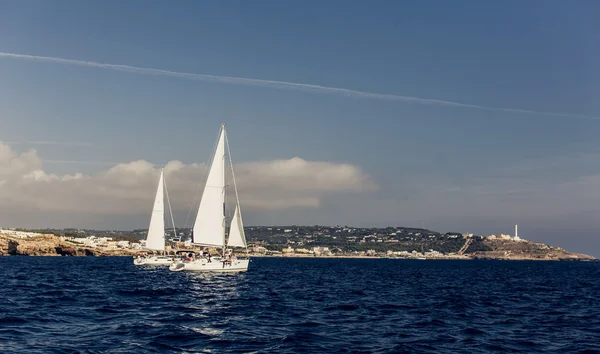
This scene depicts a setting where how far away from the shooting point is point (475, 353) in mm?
26391

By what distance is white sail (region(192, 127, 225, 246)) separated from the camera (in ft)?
269

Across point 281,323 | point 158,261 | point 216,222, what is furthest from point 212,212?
point 281,323

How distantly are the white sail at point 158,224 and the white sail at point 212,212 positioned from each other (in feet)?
114

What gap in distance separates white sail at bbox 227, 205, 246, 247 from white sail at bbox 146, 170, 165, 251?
36.2m

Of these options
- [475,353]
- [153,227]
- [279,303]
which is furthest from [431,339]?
[153,227]

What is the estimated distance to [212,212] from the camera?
82125mm

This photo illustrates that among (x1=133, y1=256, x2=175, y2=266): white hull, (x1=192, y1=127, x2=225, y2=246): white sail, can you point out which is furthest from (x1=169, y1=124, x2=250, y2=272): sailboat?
(x1=133, y1=256, x2=175, y2=266): white hull

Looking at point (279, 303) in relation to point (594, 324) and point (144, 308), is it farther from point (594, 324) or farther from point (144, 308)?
point (594, 324)

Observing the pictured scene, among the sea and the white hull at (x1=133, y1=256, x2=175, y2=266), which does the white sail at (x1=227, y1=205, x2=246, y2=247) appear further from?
the white hull at (x1=133, y1=256, x2=175, y2=266)

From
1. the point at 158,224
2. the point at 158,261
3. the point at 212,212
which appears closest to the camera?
the point at 212,212

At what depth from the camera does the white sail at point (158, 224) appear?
11475 centimetres

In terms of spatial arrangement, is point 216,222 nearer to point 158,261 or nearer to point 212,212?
point 212,212

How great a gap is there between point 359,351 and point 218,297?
2603 cm

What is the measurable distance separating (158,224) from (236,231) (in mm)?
37472
